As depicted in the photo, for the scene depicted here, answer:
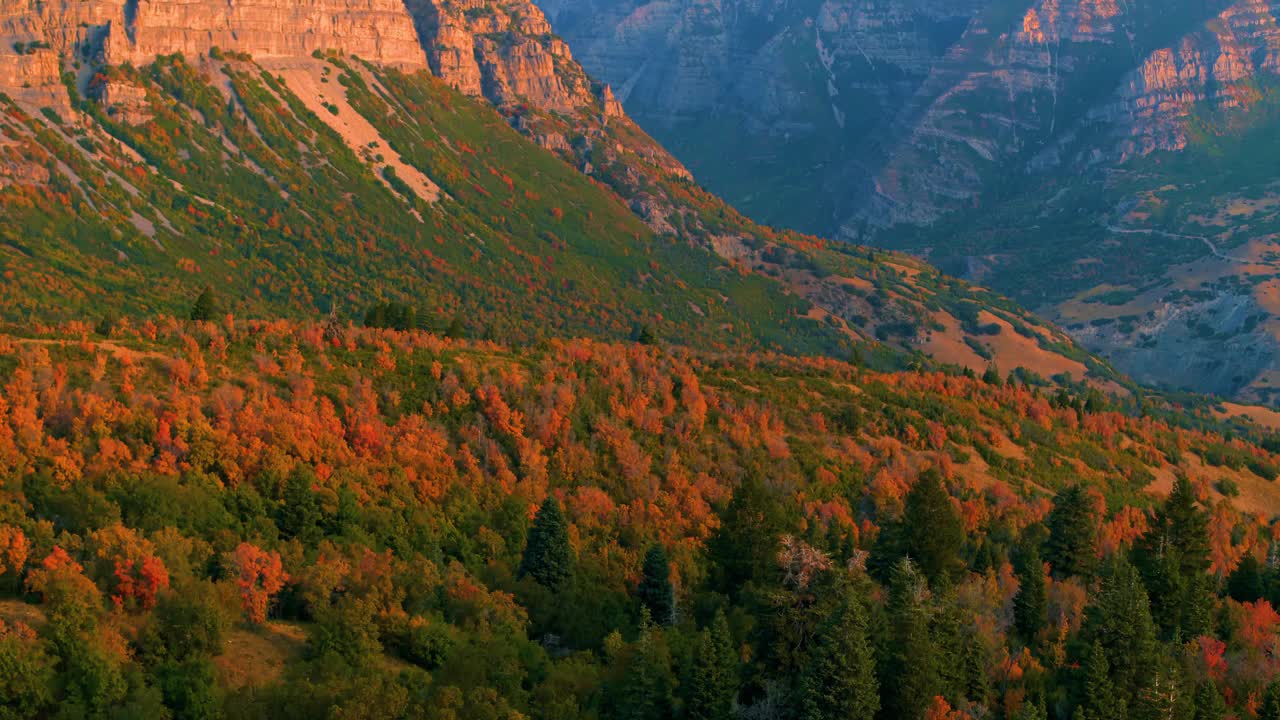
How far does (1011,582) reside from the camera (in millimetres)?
82875

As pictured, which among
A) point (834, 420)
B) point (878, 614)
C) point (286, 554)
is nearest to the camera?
point (878, 614)

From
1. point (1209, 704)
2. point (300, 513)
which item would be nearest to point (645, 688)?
point (300, 513)

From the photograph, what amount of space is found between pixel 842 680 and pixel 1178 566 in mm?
32726

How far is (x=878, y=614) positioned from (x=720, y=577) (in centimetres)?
1726

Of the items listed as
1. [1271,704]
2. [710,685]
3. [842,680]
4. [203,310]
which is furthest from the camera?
[203,310]

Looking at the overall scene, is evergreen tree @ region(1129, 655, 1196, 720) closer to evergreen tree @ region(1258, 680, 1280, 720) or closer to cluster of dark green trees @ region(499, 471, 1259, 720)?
cluster of dark green trees @ region(499, 471, 1259, 720)

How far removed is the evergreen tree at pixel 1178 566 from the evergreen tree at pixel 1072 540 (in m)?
3.32

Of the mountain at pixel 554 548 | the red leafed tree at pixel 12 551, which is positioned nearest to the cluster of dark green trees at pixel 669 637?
the mountain at pixel 554 548

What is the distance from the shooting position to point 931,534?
8262 centimetres

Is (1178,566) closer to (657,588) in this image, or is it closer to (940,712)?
(940,712)

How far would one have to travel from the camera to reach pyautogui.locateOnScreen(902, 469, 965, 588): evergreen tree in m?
82.2

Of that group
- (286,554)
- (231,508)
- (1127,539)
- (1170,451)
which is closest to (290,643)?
(286,554)

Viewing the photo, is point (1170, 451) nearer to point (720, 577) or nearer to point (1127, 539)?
point (1127, 539)

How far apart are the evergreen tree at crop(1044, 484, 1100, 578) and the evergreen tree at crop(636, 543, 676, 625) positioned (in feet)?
87.7
